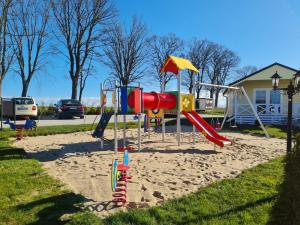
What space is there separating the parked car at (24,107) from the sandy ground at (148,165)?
1190 centimetres

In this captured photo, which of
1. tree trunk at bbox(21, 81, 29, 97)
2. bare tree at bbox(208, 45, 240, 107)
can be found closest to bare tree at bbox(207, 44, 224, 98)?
bare tree at bbox(208, 45, 240, 107)

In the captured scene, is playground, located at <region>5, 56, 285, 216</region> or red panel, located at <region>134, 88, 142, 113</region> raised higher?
red panel, located at <region>134, 88, 142, 113</region>

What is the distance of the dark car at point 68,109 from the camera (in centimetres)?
2698

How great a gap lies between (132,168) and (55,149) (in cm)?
394

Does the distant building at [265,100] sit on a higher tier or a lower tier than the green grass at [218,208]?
higher

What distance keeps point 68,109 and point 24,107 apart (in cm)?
410

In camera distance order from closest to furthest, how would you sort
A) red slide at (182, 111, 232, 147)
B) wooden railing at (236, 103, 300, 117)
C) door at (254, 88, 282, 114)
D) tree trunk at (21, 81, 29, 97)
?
red slide at (182, 111, 232, 147) < wooden railing at (236, 103, 300, 117) < door at (254, 88, 282, 114) < tree trunk at (21, 81, 29, 97)

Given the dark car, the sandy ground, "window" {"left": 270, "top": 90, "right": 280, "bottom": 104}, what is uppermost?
"window" {"left": 270, "top": 90, "right": 280, "bottom": 104}

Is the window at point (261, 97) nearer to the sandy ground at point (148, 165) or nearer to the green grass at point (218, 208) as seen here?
the sandy ground at point (148, 165)

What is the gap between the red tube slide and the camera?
11.0m

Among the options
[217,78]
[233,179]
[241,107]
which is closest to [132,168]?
[233,179]

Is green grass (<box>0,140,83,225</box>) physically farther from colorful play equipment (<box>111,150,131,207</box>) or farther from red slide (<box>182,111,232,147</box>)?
red slide (<box>182,111,232,147</box>)

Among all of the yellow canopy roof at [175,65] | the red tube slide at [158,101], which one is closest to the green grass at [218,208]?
the red tube slide at [158,101]

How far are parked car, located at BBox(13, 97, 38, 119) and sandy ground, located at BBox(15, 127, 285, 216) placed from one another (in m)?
11.9
